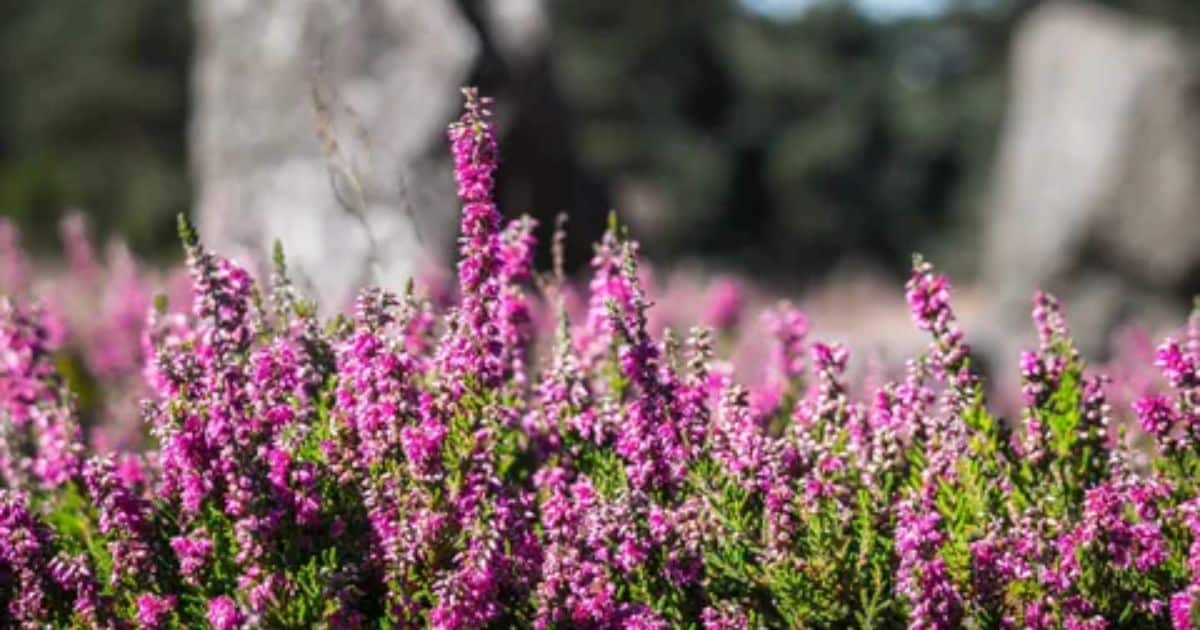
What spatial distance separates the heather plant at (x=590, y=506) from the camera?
2902mm

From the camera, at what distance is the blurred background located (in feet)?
28.4

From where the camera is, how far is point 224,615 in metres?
2.81

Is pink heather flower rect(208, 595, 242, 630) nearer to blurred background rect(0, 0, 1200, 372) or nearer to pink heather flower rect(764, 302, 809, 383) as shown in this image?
pink heather flower rect(764, 302, 809, 383)

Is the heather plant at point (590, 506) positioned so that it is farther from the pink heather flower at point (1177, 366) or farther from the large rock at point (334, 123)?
the large rock at point (334, 123)

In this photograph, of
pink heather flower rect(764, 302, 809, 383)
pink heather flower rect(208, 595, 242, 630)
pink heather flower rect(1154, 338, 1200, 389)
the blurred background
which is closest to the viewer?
pink heather flower rect(208, 595, 242, 630)

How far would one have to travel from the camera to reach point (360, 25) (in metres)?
8.38

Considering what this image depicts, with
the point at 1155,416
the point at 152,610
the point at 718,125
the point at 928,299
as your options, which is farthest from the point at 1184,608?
the point at 718,125

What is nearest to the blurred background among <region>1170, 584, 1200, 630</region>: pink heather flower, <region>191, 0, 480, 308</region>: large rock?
<region>191, 0, 480, 308</region>: large rock

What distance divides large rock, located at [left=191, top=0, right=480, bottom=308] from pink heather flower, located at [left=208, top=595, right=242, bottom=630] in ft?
13.8

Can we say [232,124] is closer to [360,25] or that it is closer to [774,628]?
[360,25]

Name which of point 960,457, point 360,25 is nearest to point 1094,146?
point 360,25

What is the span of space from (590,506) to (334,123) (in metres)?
4.51

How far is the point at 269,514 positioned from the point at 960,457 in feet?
4.06

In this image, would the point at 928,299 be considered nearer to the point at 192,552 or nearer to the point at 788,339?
the point at 788,339
